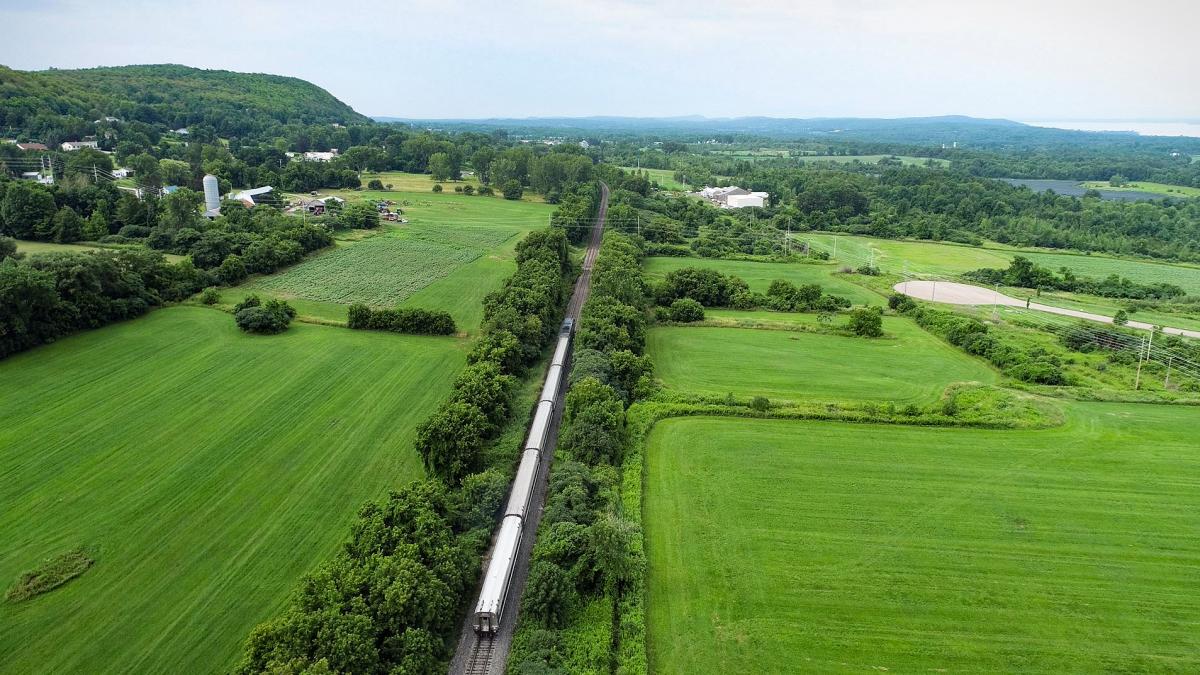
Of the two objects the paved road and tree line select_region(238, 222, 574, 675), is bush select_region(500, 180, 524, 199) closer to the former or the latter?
the paved road

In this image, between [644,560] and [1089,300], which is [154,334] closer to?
[644,560]

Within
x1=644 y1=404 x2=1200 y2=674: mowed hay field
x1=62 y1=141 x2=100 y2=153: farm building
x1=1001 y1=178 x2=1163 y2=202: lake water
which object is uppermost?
x1=62 y1=141 x2=100 y2=153: farm building

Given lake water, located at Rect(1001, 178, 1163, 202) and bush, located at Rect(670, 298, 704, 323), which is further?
lake water, located at Rect(1001, 178, 1163, 202)

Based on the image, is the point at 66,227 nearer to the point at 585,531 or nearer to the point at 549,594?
the point at 585,531

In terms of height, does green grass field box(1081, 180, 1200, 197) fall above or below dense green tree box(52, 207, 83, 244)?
above

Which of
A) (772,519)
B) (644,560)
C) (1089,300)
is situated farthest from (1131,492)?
(1089,300)

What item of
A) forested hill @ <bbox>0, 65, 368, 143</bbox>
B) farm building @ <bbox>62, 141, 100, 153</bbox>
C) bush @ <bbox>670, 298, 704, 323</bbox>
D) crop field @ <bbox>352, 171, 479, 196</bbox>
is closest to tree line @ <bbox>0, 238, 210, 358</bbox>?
bush @ <bbox>670, 298, 704, 323</bbox>

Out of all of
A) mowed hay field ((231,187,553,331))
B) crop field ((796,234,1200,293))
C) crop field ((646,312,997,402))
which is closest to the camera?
crop field ((646,312,997,402))

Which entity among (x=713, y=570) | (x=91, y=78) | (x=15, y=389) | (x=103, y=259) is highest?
(x=91, y=78)
